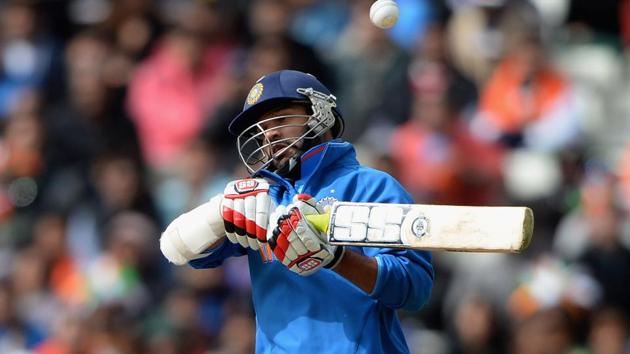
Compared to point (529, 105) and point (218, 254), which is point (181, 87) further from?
point (218, 254)

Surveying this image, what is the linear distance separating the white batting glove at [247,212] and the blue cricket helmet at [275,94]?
33cm

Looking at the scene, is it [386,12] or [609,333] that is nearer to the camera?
[386,12]

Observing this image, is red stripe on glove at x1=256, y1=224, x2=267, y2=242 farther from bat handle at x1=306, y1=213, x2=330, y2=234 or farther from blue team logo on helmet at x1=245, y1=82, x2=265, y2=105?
blue team logo on helmet at x1=245, y1=82, x2=265, y2=105

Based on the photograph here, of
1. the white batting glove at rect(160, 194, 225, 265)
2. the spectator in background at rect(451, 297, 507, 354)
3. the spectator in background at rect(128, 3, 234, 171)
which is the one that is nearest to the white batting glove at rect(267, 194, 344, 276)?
the white batting glove at rect(160, 194, 225, 265)

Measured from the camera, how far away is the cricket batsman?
4.48 m

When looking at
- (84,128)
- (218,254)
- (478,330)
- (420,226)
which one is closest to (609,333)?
(478,330)

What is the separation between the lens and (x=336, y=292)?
4.69 metres

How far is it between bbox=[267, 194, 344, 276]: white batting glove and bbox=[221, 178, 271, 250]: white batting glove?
104 mm

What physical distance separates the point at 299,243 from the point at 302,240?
0.06ft

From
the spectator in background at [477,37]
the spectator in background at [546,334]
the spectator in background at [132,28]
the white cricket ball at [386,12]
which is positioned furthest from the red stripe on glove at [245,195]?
the spectator in background at [132,28]

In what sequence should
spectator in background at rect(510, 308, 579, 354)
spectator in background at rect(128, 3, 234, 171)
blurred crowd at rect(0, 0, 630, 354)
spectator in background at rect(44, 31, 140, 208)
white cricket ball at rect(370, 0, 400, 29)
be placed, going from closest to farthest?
white cricket ball at rect(370, 0, 400, 29) < spectator in background at rect(510, 308, 579, 354) < blurred crowd at rect(0, 0, 630, 354) < spectator in background at rect(44, 31, 140, 208) < spectator in background at rect(128, 3, 234, 171)

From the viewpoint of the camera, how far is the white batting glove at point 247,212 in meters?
4.54

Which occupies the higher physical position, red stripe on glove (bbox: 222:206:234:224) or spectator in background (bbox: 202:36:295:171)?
red stripe on glove (bbox: 222:206:234:224)

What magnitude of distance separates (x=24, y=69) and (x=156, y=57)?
1.12 meters
